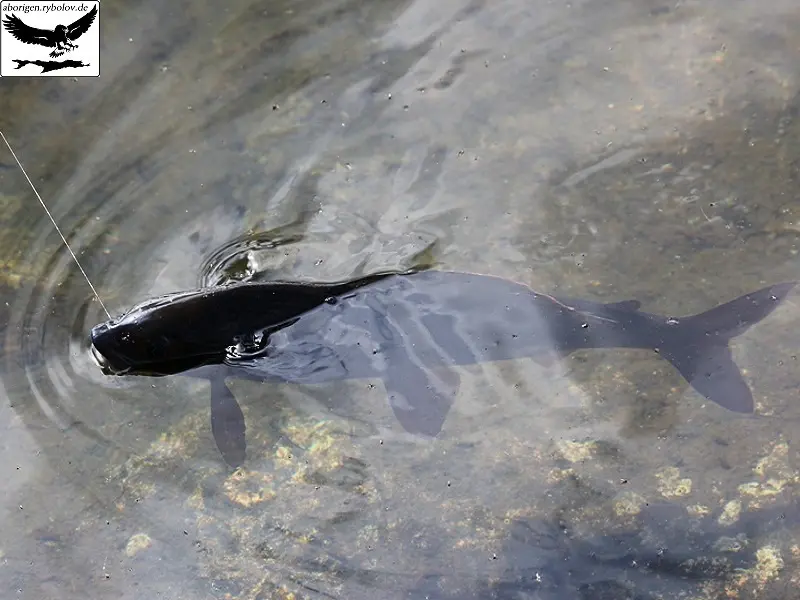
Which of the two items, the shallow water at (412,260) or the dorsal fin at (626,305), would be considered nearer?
the shallow water at (412,260)

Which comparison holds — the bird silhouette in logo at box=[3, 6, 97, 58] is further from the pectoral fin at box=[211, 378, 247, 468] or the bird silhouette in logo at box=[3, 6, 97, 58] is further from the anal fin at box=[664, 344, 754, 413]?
the anal fin at box=[664, 344, 754, 413]

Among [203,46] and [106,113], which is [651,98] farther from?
[106,113]

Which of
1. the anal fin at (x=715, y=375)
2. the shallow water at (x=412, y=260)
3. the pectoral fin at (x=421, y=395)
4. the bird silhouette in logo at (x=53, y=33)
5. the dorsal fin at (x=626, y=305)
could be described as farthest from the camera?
the bird silhouette in logo at (x=53, y=33)

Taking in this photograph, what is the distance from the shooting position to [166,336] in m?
4.47

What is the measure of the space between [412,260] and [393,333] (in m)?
0.57

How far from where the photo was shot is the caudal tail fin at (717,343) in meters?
4.32

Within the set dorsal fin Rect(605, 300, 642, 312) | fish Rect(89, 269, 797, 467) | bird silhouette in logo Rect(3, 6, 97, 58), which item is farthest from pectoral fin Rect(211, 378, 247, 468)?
bird silhouette in logo Rect(3, 6, 97, 58)

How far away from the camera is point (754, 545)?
3.86m

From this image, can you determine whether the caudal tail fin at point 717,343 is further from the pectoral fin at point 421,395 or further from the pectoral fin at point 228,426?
the pectoral fin at point 228,426

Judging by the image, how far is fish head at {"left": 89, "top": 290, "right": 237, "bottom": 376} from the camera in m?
4.45

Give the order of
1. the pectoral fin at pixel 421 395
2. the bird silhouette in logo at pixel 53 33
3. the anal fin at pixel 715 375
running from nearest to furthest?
the anal fin at pixel 715 375
the pectoral fin at pixel 421 395
the bird silhouette in logo at pixel 53 33

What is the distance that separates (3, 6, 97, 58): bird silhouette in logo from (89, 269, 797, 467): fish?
9.77 ft

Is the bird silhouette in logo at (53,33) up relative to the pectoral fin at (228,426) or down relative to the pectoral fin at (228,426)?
up

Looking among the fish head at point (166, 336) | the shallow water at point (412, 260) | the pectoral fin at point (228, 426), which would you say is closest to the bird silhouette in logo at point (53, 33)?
the shallow water at point (412, 260)
